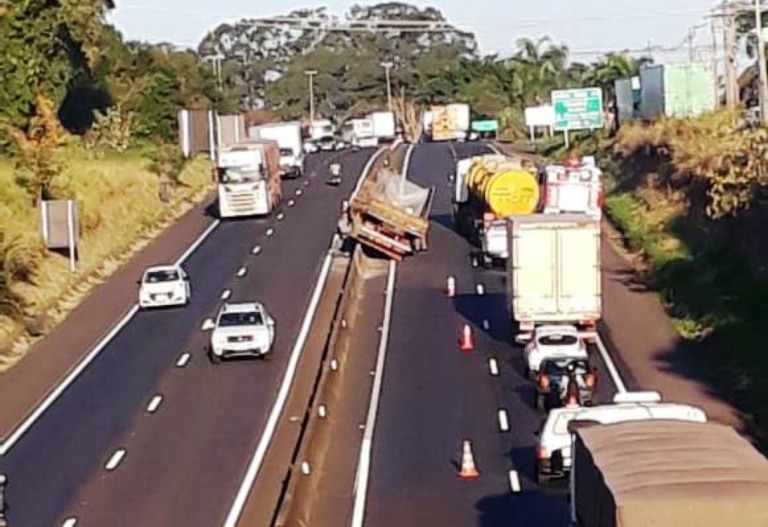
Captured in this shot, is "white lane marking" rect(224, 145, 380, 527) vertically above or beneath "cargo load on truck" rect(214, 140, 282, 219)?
beneath

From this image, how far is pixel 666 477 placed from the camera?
17.7 metres

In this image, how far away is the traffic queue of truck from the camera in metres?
16.8

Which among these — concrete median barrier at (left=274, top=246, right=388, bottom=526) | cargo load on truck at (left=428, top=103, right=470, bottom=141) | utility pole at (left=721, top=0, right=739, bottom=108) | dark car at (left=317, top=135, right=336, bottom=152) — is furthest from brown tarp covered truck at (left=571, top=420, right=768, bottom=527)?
cargo load on truck at (left=428, top=103, right=470, bottom=141)

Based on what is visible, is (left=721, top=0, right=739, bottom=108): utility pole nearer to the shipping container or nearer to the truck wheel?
the shipping container

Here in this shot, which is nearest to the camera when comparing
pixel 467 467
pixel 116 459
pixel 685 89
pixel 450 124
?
pixel 467 467

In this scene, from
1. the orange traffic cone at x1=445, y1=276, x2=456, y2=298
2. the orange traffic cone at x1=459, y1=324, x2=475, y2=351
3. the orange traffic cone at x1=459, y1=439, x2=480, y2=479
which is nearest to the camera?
the orange traffic cone at x1=459, y1=439, x2=480, y2=479

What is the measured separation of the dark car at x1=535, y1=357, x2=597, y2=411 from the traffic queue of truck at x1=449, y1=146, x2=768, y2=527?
1.4 inches

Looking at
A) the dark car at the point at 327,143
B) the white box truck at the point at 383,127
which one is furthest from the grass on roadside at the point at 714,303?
the white box truck at the point at 383,127

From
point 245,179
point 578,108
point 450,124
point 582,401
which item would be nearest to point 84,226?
point 245,179

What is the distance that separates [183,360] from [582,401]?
522 inches

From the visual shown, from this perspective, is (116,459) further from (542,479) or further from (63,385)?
(63,385)

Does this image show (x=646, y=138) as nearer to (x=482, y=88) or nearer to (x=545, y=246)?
(x=545, y=246)

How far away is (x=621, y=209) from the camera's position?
7088cm

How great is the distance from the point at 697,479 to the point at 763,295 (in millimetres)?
31454
